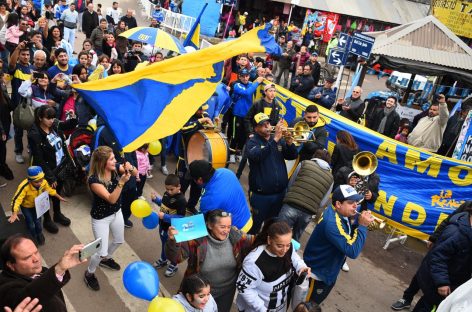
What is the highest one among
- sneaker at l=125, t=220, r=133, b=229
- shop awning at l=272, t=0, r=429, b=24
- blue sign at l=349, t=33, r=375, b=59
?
shop awning at l=272, t=0, r=429, b=24

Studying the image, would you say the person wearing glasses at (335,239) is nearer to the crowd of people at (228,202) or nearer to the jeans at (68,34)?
the crowd of people at (228,202)

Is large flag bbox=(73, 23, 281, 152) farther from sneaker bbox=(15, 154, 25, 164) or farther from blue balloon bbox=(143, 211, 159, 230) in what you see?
sneaker bbox=(15, 154, 25, 164)

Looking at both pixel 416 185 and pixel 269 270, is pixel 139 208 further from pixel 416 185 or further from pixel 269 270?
pixel 416 185

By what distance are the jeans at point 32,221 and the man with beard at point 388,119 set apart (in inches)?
272

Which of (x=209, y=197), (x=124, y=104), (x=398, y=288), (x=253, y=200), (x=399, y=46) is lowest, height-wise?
(x=398, y=288)

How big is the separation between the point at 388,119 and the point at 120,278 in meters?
6.56

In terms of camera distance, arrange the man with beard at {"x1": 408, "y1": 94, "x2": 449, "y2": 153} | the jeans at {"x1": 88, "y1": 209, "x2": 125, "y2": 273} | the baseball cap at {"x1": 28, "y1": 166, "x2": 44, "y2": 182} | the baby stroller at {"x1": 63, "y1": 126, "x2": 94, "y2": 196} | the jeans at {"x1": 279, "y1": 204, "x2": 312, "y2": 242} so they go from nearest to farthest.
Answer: the jeans at {"x1": 88, "y1": 209, "x2": 125, "y2": 273} < the baseball cap at {"x1": 28, "y1": 166, "x2": 44, "y2": 182} < the jeans at {"x1": 279, "y1": 204, "x2": 312, "y2": 242} < the baby stroller at {"x1": 63, "y1": 126, "x2": 94, "y2": 196} < the man with beard at {"x1": 408, "y1": 94, "x2": 449, "y2": 153}

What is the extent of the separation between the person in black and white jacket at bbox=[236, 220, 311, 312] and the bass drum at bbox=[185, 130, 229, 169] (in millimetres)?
3149

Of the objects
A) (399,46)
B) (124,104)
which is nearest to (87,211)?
(124,104)

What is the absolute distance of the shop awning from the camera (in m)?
25.4

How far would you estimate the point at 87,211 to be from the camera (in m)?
6.18

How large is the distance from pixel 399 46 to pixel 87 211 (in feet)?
30.4

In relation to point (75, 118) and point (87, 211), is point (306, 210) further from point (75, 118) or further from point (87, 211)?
point (75, 118)

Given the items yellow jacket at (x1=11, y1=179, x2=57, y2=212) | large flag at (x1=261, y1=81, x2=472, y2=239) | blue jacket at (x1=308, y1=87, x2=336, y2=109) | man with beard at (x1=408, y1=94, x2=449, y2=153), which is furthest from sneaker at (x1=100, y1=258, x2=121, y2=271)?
man with beard at (x1=408, y1=94, x2=449, y2=153)
